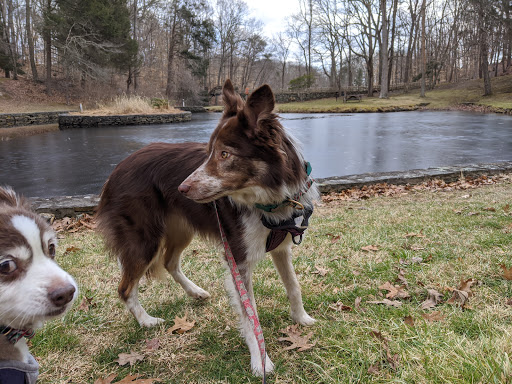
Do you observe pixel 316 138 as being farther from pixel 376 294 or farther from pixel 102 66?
pixel 102 66

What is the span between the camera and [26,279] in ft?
5.76

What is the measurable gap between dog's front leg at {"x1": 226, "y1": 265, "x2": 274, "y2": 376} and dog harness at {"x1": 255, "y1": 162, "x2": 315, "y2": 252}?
28 cm

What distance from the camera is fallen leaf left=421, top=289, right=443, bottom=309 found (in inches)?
114

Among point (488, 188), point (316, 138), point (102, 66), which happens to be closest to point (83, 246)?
point (488, 188)

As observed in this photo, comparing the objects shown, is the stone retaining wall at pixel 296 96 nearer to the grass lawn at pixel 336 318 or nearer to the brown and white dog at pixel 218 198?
the grass lawn at pixel 336 318

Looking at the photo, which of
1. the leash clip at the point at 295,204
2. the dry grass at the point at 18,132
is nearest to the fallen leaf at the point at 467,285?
the leash clip at the point at 295,204

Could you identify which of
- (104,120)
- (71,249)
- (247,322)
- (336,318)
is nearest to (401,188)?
(336,318)

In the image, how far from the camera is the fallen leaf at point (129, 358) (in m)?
2.57

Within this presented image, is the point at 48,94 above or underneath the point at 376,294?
above

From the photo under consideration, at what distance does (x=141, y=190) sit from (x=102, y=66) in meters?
40.6

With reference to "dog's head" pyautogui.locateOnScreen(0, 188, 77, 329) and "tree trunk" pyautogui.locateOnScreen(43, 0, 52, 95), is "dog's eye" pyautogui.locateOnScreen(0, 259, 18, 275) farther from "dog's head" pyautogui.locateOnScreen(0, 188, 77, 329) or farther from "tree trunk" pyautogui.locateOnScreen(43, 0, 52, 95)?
"tree trunk" pyautogui.locateOnScreen(43, 0, 52, 95)

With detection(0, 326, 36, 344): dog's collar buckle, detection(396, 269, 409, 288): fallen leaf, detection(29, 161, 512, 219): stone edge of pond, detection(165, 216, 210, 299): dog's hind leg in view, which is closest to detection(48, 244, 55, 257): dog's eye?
detection(0, 326, 36, 344): dog's collar buckle

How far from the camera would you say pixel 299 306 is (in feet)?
9.66

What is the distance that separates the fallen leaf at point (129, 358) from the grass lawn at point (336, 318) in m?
0.03
